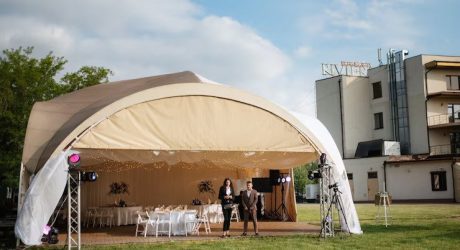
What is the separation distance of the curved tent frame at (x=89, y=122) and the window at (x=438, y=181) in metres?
24.2

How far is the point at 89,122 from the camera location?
12.7 m

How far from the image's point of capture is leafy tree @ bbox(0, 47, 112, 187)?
22730 mm

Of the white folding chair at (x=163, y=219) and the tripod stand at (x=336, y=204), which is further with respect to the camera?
the white folding chair at (x=163, y=219)

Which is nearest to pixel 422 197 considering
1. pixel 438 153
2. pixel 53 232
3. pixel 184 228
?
pixel 438 153

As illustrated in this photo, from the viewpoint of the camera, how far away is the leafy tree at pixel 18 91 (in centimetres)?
2273

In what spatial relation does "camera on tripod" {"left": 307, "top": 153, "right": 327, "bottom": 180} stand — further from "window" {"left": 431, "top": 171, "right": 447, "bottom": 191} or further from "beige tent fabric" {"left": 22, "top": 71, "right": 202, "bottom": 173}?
"window" {"left": 431, "top": 171, "right": 447, "bottom": 191}

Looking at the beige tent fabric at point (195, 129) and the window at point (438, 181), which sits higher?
the beige tent fabric at point (195, 129)

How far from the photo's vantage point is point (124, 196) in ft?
68.2

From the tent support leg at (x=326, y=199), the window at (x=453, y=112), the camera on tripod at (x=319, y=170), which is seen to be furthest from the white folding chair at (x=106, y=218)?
the window at (x=453, y=112)

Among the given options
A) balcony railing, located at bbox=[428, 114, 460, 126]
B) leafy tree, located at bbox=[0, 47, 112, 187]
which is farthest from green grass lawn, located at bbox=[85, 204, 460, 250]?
balcony railing, located at bbox=[428, 114, 460, 126]

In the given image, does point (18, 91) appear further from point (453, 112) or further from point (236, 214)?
point (453, 112)

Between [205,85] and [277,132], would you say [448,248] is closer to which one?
[277,132]

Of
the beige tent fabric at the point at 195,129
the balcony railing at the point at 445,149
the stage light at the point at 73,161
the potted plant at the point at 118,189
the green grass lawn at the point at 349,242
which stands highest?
the balcony railing at the point at 445,149

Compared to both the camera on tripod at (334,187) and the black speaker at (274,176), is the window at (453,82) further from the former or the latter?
the camera on tripod at (334,187)
